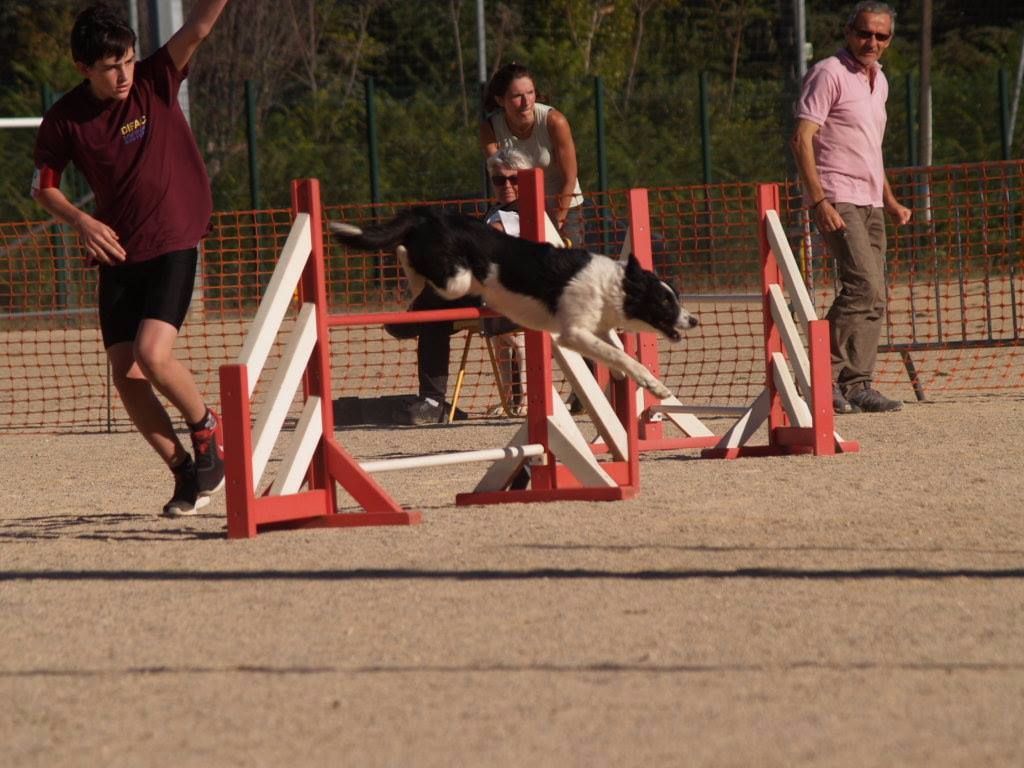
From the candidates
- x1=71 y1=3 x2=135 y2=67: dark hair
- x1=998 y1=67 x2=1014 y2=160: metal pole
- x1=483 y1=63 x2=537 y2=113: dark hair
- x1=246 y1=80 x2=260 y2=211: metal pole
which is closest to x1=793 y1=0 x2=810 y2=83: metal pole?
x1=998 y1=67 x2=1014 y2=160: metal pole

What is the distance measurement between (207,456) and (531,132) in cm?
346

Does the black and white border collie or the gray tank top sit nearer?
the black and white border collie

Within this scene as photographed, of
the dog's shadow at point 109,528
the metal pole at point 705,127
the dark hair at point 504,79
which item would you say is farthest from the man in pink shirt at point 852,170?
the metal pole at point 705,127

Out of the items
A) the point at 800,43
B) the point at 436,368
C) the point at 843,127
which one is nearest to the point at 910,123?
the point at 800,43

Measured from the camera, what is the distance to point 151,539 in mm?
6047

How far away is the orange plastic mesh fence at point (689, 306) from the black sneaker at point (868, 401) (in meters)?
0.86

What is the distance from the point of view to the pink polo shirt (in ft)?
29.7

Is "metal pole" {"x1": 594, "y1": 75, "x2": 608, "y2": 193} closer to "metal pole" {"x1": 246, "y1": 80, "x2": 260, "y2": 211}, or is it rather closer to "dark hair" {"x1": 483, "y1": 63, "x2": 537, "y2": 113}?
"metal pole" {"x1": 246, "y1": 80, "x2": 260, "y2": 211}

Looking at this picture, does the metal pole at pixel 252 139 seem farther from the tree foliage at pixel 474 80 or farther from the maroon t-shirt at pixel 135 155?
the maroon t-shirt at pixel 135 155

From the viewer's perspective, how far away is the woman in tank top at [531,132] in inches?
362

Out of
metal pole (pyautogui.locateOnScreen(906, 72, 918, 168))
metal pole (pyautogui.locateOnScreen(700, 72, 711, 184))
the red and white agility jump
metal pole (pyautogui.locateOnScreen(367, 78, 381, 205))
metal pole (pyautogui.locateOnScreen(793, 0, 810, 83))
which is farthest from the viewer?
metal pole (pyautogui.locateOnScreen(906, 72, 918, 168))

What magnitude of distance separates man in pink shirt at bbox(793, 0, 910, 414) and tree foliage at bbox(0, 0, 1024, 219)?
34.1 ft

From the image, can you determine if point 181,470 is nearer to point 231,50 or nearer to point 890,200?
point 890,200

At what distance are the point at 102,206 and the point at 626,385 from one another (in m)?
2.05
